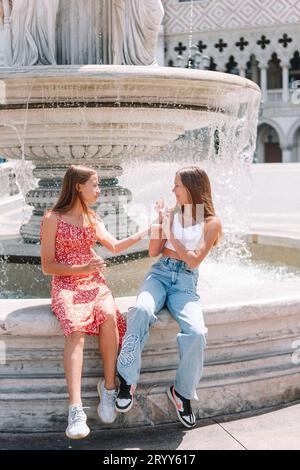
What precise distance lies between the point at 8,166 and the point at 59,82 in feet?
26.5

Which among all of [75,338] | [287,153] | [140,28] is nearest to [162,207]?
[75,338]

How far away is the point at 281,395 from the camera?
3176 mm

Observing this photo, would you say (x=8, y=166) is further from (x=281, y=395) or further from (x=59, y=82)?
(x=281, y=395)

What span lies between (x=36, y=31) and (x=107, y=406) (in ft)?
9.98

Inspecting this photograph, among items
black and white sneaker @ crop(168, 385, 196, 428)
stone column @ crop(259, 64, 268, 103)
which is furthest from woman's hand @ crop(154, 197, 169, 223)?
stone column @ crop(259, 64, 268, 103)

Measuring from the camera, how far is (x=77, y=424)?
8.58 ft

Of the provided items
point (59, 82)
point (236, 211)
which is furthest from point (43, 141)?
point (236, 211)

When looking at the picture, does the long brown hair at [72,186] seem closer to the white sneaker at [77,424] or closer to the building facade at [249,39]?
the white sneaker at [77,424]

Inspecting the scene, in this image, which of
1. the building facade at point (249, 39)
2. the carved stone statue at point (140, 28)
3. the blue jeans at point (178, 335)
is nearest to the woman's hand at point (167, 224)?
the blue jeans at point (178, 335)

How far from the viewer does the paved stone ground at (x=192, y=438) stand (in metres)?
2.72

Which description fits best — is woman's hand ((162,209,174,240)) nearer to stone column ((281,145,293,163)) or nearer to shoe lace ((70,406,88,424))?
shoe lace ((70,406,88,424))

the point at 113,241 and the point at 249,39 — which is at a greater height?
the point at 249,39

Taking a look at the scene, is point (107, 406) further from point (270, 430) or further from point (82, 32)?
→ point (82, 32)

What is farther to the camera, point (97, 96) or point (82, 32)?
point (82, 32)
